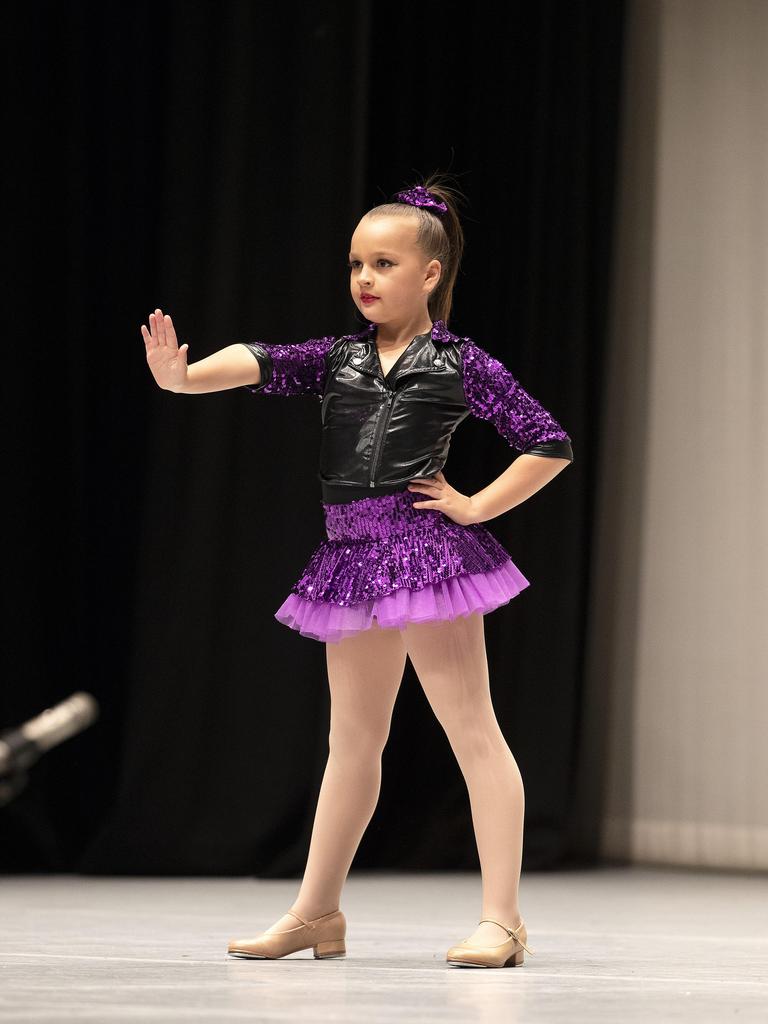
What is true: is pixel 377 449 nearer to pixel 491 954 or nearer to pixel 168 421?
pixel 491 954

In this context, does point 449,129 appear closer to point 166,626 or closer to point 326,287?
point 326,287

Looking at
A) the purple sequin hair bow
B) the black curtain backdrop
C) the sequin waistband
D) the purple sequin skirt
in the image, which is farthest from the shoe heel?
the black curtain backdrop

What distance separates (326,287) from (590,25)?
3.63ft

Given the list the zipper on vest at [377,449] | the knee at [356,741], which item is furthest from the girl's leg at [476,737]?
the zipper on vest at [377,449]

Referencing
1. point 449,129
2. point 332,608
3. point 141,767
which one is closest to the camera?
point 332,608

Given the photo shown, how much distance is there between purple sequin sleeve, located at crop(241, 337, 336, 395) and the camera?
7.14 ft

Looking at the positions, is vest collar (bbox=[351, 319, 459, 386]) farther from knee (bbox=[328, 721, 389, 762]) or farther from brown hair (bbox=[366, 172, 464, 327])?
knee (bbox=[328, 721, 389, 762])

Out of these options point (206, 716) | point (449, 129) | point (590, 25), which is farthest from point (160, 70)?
point (206, 716)

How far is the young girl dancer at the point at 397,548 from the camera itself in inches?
82.2

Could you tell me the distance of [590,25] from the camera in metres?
4.00

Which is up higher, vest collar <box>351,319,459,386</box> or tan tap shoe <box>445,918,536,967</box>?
vest collar <box>351,319,459,386</box>

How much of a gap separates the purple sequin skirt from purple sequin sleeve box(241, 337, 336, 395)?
0.20m

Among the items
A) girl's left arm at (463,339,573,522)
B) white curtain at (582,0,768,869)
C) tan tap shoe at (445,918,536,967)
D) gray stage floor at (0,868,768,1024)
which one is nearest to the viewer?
gray stage floor at (0,868,768,1024)

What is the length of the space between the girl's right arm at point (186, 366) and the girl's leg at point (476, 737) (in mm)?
445
